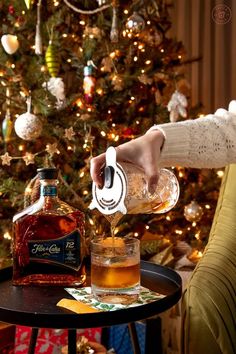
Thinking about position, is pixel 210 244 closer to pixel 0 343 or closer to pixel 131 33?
pixel 0 343

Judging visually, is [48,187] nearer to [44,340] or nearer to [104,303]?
[104,303]

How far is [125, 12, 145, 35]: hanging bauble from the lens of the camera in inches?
72.1

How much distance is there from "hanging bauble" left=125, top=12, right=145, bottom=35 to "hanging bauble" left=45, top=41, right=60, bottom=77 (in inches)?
11.6

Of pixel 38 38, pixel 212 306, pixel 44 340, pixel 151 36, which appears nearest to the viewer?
pixel 212 306

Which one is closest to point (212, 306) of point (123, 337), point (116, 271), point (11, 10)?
point (116, 271)

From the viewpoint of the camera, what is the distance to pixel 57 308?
2.60 ft

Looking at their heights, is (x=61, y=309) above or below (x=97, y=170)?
below

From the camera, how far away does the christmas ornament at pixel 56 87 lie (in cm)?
170

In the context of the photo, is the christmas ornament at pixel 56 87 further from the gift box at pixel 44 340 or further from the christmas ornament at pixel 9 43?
the gift box at pixel 44 340

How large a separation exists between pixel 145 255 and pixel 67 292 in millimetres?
989

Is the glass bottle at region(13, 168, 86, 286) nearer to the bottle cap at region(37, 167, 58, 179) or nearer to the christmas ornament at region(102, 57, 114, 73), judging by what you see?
the bottle cap at region(37, 167, 58, 179)

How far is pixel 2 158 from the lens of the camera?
66.1 inches

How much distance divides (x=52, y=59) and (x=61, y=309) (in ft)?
3.72

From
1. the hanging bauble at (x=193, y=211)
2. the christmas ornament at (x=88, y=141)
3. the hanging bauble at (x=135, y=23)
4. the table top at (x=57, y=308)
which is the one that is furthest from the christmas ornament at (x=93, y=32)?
the table top at (x=57, y=308)
